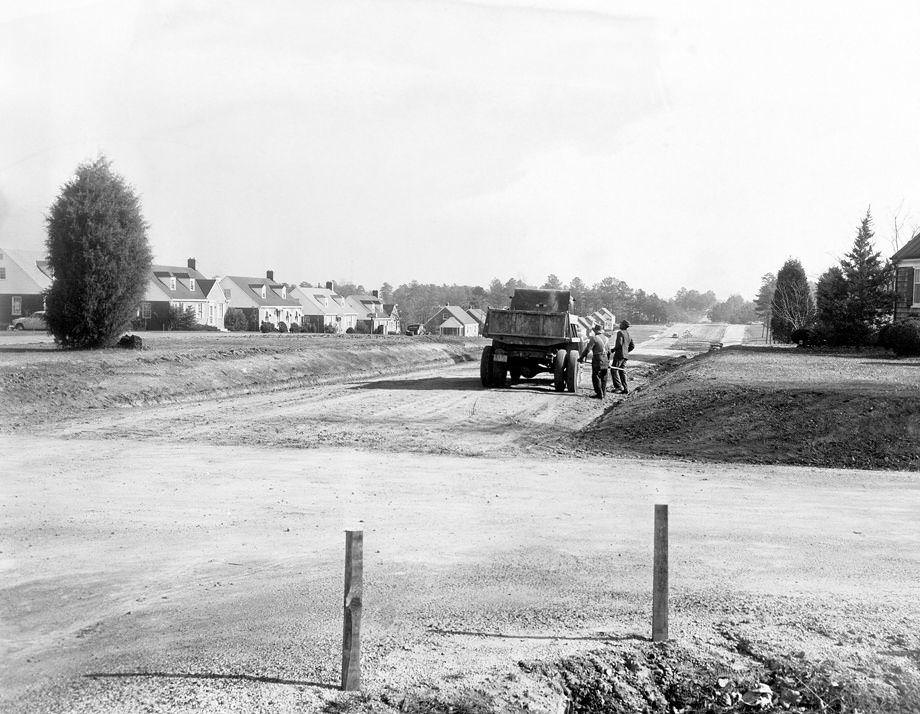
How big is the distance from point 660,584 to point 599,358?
16.2 metres

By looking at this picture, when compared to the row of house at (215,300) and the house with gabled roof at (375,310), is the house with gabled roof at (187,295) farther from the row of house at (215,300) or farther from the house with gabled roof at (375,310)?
the house with gabled roof at (375,310)

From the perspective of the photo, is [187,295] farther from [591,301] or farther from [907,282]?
[591,301]

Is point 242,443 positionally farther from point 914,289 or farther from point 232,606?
point 914,289

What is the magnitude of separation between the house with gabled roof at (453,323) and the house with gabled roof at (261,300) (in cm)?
2524

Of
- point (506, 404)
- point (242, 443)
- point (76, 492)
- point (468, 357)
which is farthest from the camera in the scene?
point (468, 357)

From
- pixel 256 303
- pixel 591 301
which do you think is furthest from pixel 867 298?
pixel 591 301

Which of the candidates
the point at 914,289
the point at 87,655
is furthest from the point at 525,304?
the point at 914,289

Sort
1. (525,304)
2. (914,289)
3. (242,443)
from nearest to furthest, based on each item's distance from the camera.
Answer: (242,443) → (525,304) → (914,289)

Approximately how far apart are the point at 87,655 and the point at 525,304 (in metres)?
20.4

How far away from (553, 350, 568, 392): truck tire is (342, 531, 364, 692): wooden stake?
725 inches

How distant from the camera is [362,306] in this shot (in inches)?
4518

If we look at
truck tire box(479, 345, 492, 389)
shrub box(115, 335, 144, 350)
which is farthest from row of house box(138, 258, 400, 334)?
truck tire box(479, 345, 492, 389)

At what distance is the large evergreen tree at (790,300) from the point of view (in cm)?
5456

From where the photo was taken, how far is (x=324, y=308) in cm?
10200
